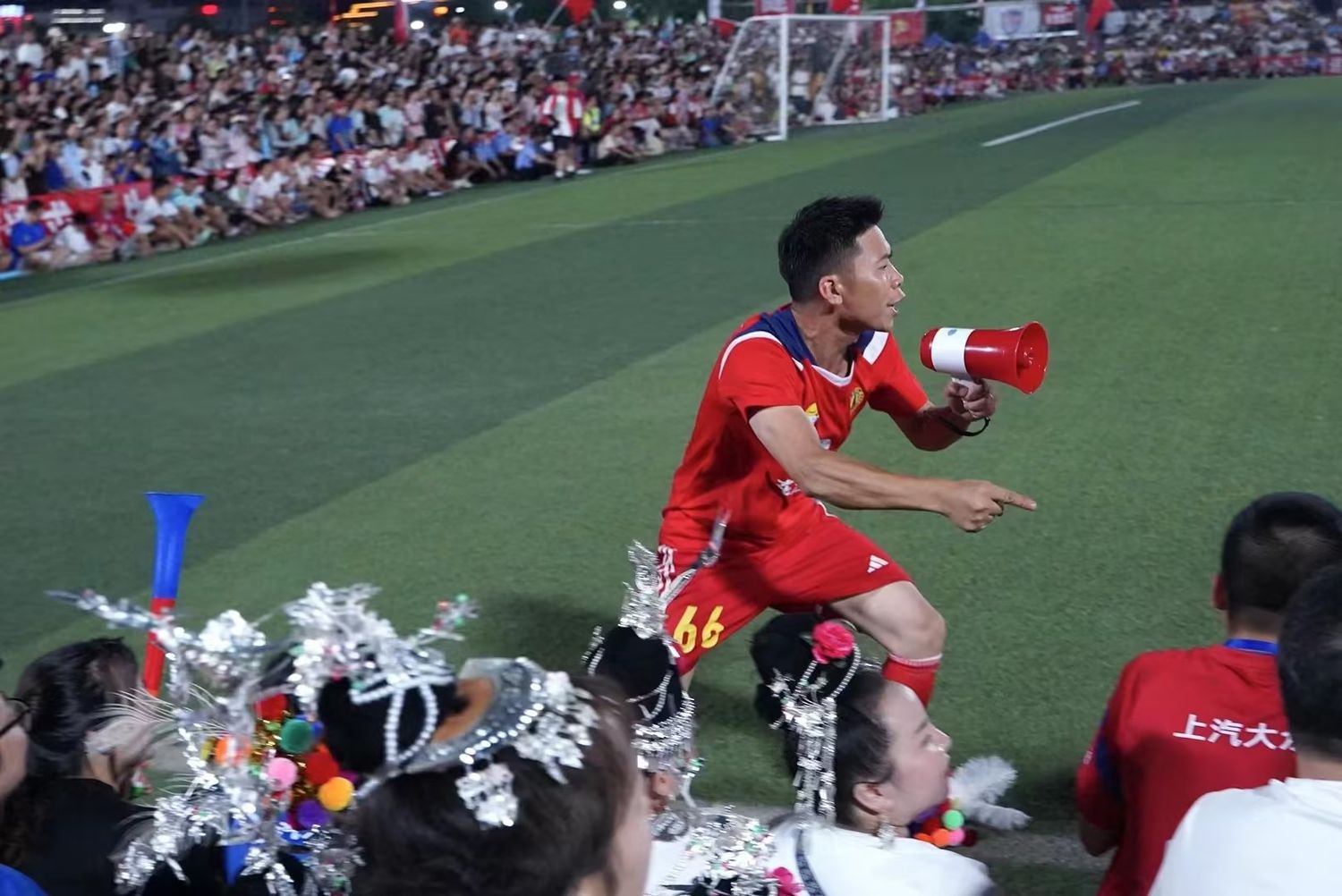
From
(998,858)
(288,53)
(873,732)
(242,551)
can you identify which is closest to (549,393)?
(242,551)

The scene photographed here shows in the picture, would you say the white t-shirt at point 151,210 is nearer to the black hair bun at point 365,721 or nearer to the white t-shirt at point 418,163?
the white t-shirt at point 418,163

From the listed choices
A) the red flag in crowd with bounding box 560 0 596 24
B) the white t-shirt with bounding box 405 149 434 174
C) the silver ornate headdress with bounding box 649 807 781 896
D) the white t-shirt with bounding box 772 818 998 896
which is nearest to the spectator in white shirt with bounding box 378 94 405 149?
the white t-shirt with bounding box 405 149 434 174

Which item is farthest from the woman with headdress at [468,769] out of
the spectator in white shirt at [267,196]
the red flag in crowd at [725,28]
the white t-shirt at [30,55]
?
the red flag in crowd at [725,28]

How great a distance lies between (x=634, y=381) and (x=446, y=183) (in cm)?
1269

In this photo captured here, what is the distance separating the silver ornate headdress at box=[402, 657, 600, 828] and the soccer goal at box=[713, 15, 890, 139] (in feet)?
78.9

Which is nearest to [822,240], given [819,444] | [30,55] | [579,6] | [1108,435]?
[819,444]

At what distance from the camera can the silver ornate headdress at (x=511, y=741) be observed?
1550 millimetres

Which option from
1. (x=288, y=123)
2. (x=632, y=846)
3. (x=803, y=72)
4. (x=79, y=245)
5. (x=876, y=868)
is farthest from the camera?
(x=803, y=72)

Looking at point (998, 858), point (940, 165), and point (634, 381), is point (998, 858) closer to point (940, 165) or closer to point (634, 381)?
point (634, 381)

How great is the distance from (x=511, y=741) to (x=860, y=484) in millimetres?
2179

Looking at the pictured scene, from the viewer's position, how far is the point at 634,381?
8930 millimetres

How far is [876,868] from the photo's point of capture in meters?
2.43

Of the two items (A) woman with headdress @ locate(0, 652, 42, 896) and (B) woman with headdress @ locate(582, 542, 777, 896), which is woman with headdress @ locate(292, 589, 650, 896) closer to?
(B) woman with headdress @ locate(582, 542, 777, 896)

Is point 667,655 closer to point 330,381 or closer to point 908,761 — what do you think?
point 908,761
